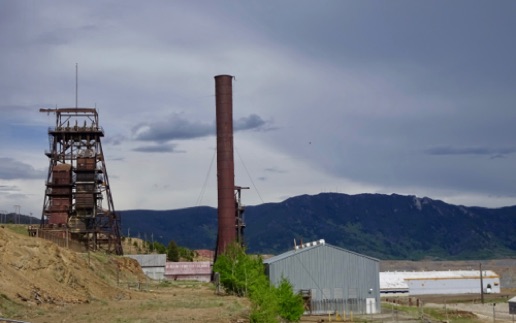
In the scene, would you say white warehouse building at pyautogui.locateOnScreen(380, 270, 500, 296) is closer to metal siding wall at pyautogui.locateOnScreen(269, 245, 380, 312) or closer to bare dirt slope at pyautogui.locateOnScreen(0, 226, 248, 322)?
metal siding wall at pyautogui.locateOnScreen(269, 245, 380, 312)

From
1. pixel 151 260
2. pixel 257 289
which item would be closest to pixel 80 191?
pixel 151 260

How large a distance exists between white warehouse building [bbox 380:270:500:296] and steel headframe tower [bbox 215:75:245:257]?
126 ft

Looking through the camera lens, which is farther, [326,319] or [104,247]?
[104,247]

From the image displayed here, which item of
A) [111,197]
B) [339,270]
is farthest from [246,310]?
[111,197]

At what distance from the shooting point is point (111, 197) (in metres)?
105

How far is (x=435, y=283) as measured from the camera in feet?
424

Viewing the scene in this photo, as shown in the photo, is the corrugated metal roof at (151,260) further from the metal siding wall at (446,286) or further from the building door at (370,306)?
the metal siding wall at (446,286)

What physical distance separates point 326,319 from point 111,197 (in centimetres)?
4898

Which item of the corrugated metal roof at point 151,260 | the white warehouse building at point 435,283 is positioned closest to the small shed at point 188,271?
the corrugated metal roof at point 151,260

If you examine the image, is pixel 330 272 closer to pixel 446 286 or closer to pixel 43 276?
pixel 43 276

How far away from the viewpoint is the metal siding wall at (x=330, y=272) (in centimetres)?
7050

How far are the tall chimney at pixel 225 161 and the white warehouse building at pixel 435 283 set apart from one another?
127 feet

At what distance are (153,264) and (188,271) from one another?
7095 millimetres

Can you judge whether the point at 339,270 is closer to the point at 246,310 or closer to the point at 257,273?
the point at 257,273
